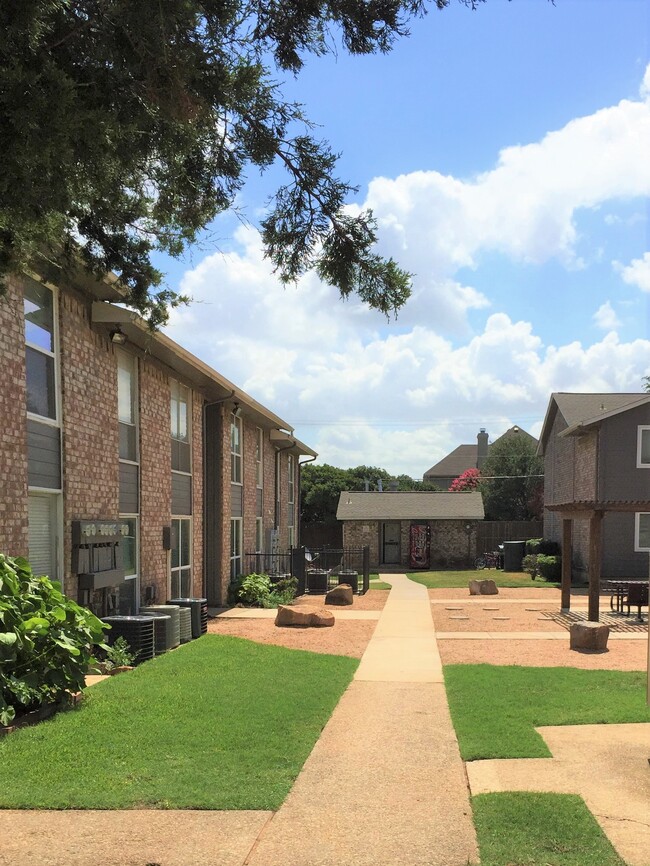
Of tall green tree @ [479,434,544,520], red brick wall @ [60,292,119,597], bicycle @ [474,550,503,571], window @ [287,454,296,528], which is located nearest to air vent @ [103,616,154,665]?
red brick wall @ [60,292,119,597]

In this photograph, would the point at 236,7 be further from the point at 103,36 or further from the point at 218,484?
the point at 218,484

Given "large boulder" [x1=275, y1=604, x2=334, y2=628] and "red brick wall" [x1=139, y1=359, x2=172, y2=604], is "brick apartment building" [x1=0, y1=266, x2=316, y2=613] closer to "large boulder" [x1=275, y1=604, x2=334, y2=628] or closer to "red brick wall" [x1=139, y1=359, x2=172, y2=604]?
"red brick wall" [x1=139, y1=359, x2=172, y2=604]

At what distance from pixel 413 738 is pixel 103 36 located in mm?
5773

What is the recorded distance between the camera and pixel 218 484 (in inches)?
731

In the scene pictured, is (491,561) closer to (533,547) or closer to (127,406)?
(533,547)

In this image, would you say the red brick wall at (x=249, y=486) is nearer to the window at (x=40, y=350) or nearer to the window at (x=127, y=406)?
the window at (x=127, y=406)

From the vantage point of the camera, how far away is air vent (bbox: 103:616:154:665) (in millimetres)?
10555

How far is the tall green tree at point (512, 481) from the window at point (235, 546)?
2942cm

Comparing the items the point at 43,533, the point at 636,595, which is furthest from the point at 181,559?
the point at 636,595

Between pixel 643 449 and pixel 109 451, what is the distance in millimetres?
18225

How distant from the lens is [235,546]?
68.0 ft

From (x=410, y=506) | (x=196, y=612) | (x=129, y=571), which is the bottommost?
(x=196, y=612)

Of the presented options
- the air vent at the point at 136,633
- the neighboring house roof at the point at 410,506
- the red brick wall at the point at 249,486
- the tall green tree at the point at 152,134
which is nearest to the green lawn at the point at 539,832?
the tall green tree at the point at 152,134

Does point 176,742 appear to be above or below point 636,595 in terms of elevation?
above
